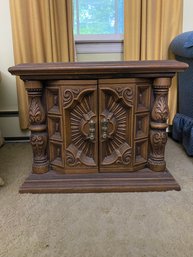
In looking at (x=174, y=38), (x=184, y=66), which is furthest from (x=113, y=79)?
(x=174, y=38)

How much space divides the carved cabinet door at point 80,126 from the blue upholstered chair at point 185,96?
66cm

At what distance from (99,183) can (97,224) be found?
0.26 metres

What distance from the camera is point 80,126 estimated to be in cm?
117

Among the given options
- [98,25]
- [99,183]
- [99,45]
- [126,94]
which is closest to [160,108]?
[126,94]

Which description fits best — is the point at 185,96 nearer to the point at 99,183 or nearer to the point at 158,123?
the point at 158,123

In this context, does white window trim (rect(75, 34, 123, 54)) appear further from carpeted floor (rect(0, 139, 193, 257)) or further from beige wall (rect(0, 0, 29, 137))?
carpeted floor (rect(0, 139, 193, 257))

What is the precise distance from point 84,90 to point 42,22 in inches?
31.7

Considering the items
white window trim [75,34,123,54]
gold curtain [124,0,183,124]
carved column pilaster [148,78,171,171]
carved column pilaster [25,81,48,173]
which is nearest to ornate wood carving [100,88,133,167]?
carved column pilaster [148,78,171,171]

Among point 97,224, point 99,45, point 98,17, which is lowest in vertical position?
point 97,224

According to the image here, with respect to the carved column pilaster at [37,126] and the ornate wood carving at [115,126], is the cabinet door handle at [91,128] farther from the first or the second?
the carved column pilaster at [37,126]

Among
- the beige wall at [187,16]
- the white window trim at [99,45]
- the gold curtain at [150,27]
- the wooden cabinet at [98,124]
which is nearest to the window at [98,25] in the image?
the white window trim at [99,45]

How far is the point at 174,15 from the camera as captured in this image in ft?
5.49

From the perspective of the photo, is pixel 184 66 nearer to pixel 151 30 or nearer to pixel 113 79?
pixel 113 79

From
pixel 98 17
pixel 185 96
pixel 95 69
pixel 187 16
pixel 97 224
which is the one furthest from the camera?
pixel 98 17
